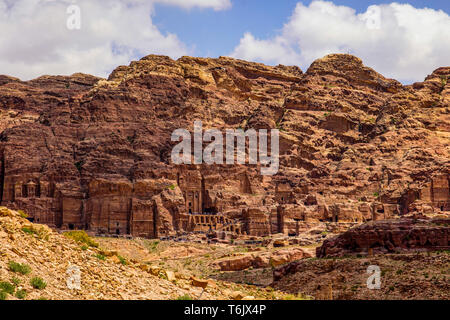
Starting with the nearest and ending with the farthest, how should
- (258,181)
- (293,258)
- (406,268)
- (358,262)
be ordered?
1. (406,268)
2. (358,262)
3. (293,258)
4. (258,181)

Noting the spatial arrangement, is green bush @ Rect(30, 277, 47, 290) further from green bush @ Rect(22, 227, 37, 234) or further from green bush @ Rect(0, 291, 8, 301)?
green bush @ Rect(22, 227, 37, 234)

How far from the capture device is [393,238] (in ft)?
187

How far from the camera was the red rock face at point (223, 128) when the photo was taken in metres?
104

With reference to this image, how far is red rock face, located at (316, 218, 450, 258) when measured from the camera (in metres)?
55.4

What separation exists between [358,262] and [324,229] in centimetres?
4669

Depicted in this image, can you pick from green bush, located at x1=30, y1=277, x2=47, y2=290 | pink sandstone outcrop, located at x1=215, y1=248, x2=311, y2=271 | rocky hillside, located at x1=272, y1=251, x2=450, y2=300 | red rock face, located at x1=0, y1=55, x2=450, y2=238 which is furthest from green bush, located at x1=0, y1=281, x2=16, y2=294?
red rock face, located at x1=0, y1=55, x2=450, y2=238

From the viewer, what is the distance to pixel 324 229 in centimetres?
9850

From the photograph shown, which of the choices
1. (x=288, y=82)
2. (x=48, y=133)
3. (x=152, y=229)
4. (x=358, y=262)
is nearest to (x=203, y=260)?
(x=152, y=229)

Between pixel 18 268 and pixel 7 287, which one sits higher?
pixel 18 268

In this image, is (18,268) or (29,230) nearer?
(18,268)

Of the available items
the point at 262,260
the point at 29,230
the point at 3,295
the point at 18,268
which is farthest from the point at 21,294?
the point at 262,260

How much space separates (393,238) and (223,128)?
72804mm

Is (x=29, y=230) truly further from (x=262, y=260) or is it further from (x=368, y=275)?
(x=262, y=260)

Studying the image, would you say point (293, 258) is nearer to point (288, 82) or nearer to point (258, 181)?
point (258, 181)
